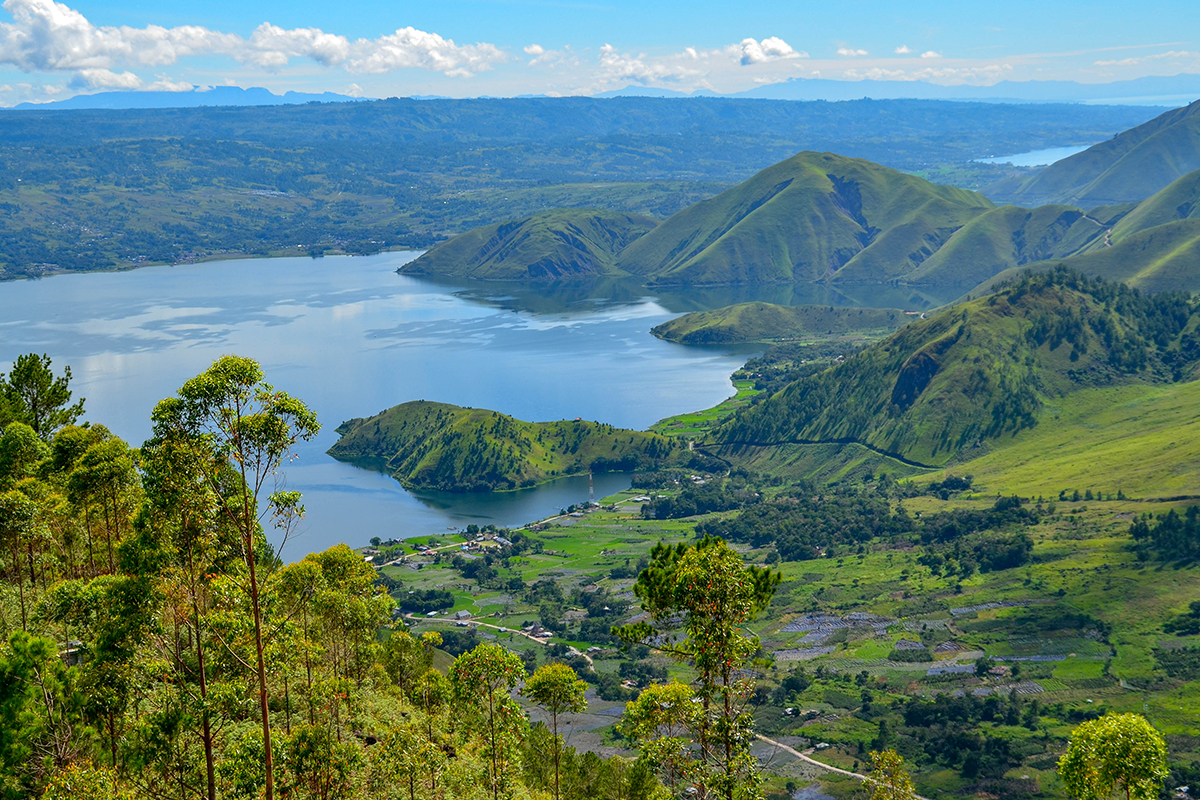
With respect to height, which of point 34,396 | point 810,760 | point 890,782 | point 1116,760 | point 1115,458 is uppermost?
point 34,396

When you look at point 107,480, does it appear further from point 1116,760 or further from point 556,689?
point 1116,760

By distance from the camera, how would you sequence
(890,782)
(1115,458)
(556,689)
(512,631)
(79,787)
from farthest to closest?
1. (1115,458)
2. (512,631)
3. (556,689)
4. (890,782)
5. (79,787)

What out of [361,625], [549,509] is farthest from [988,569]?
[361,625]

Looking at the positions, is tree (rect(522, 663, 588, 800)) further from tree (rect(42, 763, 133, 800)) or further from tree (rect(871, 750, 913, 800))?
tree (rect(42, 763, 133, 800))

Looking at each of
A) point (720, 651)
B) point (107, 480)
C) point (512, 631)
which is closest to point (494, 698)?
point (107, 480)

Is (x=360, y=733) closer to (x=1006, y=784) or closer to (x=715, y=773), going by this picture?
(x=715, y=773)

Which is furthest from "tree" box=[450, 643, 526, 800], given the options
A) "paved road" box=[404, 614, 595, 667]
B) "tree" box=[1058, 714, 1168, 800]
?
"paved road" box=[404, 614, 595, 667]
